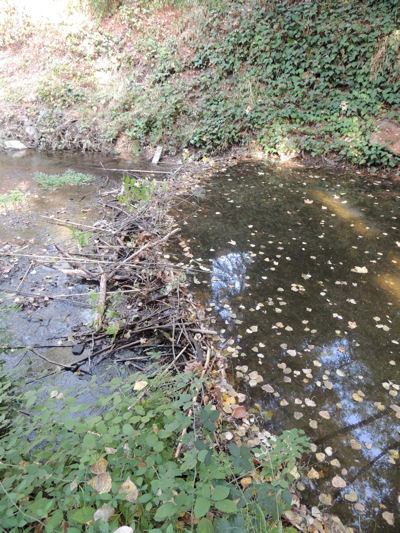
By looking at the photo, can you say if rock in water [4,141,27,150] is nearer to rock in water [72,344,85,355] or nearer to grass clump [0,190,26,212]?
grass clump [0,190,26,212]

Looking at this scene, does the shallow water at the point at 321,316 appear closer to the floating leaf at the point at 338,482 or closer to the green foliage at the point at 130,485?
the floating leaf at the point at 338,482

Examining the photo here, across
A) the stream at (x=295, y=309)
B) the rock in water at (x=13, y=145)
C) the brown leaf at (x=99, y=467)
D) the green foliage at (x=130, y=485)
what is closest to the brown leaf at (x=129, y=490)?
the green foliage at (x=130, y=485)

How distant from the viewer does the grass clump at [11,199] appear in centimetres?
584

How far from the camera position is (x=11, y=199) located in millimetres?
5977

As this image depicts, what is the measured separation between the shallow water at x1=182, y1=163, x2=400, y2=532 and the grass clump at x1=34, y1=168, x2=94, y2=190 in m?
2.99

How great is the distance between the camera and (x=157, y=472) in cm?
155

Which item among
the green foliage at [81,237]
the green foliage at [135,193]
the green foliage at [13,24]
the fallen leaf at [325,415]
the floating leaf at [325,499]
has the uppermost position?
the green foliage at [13,24]

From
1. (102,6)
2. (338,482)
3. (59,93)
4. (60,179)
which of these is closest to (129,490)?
(338,482)

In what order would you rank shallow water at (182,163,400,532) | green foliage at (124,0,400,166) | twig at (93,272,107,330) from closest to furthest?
shallow water at (182,163,400,532) < twig at (93,272,107,330) < green foliage at (124,0,400,166)

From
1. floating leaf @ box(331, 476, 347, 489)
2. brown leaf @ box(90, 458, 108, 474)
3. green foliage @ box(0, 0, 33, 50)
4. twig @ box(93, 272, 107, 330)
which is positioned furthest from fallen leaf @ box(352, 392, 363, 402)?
green foliage @ box(0, 0, 33, 50)

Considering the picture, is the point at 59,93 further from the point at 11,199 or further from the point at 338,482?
the point at 338,482

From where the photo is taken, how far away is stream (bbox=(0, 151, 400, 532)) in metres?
2.38

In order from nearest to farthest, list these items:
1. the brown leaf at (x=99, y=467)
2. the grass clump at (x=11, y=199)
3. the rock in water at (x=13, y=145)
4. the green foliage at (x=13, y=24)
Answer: the brown leaf at (x=99, y=467)
the grass clump at (x=11, y=199)
the rock in water at (x=13, y=145)
the green foliage at (x=13, y=24)

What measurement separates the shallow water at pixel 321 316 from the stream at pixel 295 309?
0.01 metres
